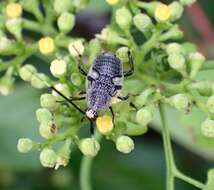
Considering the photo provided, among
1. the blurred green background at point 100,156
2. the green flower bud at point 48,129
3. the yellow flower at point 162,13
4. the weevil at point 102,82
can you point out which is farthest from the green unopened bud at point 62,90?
the blurred green background at point 100,156

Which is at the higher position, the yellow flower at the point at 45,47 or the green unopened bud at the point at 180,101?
the yellow flower at the point at 45,47

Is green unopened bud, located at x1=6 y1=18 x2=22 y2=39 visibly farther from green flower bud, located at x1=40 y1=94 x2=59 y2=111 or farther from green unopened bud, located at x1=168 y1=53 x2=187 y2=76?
green unopened bud, located at x1=168 y1=53 x2=187 y2=76

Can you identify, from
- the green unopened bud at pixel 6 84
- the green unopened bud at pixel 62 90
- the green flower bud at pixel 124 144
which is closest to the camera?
the green flower bud at pixel 124 144

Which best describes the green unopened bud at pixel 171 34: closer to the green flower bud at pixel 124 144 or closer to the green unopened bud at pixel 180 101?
the green unopened bud at pixel 180 101

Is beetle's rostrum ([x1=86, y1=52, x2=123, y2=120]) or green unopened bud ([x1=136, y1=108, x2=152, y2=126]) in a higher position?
beetle's rostrum ([x1=86, y1=52, x2=123, y2=120])

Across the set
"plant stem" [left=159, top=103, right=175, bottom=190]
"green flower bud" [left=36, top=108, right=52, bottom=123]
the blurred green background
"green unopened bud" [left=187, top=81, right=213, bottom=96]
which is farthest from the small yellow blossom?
the blurred green background

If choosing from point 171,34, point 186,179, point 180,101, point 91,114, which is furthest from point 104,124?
point 171,34

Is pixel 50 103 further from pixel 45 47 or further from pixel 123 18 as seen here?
pixel 123 18

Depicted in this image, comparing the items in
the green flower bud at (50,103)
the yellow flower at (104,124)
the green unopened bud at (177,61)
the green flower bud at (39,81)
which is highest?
the green flower bud at (39,81)
